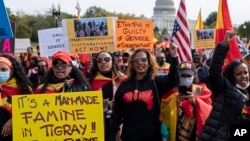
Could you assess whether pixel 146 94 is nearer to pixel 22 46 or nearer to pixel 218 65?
pixel 218 65

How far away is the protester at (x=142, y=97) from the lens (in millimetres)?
4742

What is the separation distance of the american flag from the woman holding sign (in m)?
1.91

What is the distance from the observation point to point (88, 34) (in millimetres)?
7855

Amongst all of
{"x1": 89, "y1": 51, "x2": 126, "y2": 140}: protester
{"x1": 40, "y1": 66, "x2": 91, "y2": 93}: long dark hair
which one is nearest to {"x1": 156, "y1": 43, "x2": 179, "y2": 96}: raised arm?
{"x1": 40, "y1": 66, "x2": 91, "y2": 93}: long dark hair

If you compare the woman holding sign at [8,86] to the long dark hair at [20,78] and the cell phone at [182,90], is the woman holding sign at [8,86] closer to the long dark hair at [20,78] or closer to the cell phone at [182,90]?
the long dark hair at [20,78]

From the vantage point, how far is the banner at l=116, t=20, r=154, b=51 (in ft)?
28.4

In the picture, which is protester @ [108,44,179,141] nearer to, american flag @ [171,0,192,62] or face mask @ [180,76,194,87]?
face mask @ [180,76,194,87]

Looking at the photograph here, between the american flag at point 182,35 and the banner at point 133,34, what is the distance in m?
2.41

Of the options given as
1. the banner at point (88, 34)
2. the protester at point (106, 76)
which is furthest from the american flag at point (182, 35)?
the banner at point (88, 34)

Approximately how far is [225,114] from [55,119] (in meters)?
1.62

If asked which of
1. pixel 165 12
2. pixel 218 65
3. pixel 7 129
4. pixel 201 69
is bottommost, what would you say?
pixel 7 129

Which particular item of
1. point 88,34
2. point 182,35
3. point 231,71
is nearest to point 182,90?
point 231,71

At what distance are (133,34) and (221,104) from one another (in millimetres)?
4705

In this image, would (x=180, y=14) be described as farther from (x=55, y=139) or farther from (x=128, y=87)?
(x=55, y=139)
